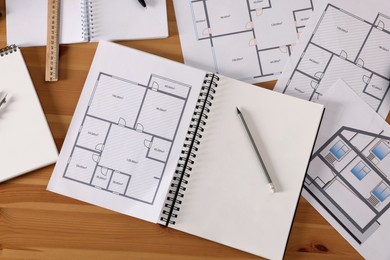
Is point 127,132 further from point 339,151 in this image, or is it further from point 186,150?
point 339,151

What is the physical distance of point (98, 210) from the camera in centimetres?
73

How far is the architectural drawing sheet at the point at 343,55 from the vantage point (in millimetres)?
792

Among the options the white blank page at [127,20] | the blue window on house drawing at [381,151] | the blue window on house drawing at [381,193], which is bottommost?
the blue window on house drawing at [381,193]

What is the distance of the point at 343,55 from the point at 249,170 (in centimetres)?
30

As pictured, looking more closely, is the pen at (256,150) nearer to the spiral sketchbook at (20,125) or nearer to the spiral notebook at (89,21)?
the spiral notebook at (89,21)

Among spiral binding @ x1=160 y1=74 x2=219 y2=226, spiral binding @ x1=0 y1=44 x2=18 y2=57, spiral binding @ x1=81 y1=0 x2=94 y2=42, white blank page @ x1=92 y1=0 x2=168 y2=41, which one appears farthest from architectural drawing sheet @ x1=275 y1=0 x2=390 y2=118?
spiral binding @ x1=0 y1=44 x2=18 y2=57

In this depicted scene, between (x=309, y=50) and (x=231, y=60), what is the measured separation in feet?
0.51

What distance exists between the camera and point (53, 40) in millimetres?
758

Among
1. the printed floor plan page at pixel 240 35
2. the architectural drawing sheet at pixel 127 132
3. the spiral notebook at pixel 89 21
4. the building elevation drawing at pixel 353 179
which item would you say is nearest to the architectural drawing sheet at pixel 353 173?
the building elevation drawing at pixel 353 179

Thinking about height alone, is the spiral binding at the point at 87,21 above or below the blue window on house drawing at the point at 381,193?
above

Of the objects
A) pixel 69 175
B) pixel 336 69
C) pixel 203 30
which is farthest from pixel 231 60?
pixel 69 175

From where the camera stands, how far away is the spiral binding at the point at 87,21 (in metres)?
0.76

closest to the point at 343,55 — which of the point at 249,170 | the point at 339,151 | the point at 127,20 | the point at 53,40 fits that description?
the point at 339,151

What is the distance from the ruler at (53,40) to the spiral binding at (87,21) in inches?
1.9
